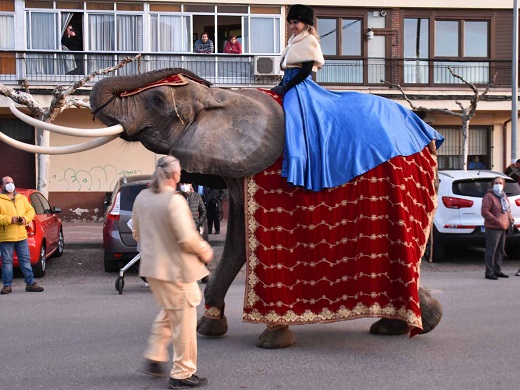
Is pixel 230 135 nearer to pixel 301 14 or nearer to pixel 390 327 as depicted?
pixel 301 14

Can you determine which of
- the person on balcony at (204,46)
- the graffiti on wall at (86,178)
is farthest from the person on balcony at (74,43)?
the person on balcony at (204,46)

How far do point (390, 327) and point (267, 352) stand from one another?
1348 millimetres

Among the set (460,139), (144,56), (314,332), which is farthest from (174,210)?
(460,139)

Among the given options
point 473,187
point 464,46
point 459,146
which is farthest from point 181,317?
point 464,46

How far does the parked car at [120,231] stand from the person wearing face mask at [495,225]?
5.56 m

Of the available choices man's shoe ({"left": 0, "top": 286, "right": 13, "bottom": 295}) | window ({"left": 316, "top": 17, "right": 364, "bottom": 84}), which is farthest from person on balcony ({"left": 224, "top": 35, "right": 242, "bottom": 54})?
man's shoe ({"left": 0, "top": 286, "right": 13, "bottom": 295})

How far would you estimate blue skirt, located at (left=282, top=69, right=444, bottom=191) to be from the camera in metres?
6.74

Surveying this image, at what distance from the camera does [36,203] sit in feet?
45.4

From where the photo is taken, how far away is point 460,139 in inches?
1016

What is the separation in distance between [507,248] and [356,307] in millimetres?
8995

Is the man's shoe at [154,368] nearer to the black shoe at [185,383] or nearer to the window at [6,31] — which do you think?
the black shoe at [185,383]

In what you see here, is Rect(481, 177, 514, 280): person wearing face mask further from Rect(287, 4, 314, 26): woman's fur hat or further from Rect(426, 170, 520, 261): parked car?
Rect(287, 4, 314, 26): woman's fur hat

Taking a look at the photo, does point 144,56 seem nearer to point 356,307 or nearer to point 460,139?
point 460,139

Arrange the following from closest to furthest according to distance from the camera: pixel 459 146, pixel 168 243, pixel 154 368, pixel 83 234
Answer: pixel 168 243, pixel 154 368, pixel 83 234, pixel 459 146
